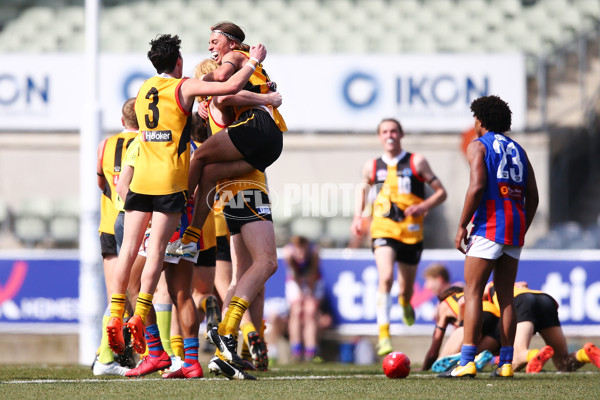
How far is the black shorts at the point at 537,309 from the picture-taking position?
7.98m

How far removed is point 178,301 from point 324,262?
616cm

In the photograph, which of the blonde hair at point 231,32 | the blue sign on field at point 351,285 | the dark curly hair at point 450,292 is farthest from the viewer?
the blue sign on field at point 351,285

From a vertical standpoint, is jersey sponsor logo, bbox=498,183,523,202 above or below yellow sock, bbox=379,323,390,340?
above

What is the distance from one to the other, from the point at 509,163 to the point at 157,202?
2438 mm

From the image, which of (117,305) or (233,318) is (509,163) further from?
(117,305)

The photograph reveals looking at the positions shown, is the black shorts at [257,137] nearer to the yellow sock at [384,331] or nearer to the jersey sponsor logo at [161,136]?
the jersey sponsor logo at [161,136]

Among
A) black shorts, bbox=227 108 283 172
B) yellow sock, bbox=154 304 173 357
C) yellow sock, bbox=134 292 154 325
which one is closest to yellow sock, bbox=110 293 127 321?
yellow sock, bbox=134 292 154 325

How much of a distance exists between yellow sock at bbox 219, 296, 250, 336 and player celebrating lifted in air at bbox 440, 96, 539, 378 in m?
1.56

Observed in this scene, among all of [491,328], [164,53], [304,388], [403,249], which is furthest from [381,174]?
[304,388]

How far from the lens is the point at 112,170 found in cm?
733

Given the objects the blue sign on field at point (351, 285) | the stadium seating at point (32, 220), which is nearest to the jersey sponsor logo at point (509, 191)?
the blue sign on field at point (351, 285)

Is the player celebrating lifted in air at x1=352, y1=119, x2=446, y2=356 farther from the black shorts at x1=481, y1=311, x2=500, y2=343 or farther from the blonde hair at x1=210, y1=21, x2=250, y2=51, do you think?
the blonde hair at x1=210, y1=21, x2=250, y2=51

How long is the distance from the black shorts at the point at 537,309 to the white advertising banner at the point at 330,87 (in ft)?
24.5

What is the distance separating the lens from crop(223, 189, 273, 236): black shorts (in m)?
6.04
